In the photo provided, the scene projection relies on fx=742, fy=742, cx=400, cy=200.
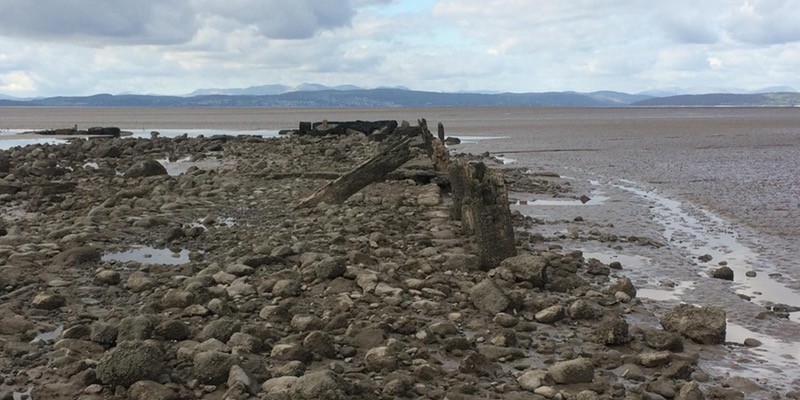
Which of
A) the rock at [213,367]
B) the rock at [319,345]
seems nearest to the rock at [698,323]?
the rock at [319,345]

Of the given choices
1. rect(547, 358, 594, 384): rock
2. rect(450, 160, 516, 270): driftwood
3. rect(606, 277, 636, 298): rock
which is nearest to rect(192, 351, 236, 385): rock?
rect(547, 358, 594, 384): rock

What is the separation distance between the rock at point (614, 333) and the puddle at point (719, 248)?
92.4 inches

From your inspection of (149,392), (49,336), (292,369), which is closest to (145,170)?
(49,336)

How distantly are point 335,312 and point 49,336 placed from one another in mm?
2682

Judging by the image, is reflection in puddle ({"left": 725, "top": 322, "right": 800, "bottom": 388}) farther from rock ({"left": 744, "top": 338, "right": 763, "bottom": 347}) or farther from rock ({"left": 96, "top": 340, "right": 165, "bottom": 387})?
rock ({"left": 96, "top": 340, "right": 165, "bottom": 387})

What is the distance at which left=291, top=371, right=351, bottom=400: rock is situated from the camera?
5.12 metres

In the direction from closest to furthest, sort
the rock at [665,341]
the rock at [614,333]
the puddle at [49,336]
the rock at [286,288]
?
the puddle at [49,336] < the rock at [665,341] < the rock at [614,333] < the rock at [286,288]

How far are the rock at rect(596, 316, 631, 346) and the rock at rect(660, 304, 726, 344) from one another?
0.63 m

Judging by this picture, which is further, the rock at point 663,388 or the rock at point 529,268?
the rock at point 529,268

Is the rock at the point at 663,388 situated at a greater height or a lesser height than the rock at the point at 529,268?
lesser

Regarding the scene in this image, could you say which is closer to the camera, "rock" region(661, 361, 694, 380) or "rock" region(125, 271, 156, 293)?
"rock" region(661, 361, 694, 380)

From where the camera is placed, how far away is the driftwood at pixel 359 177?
14531 millimetres

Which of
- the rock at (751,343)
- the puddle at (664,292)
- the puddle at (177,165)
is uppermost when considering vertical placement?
the rock at (751,343)

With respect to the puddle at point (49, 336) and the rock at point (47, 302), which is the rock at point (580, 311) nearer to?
the puddle at point (49, 336)
